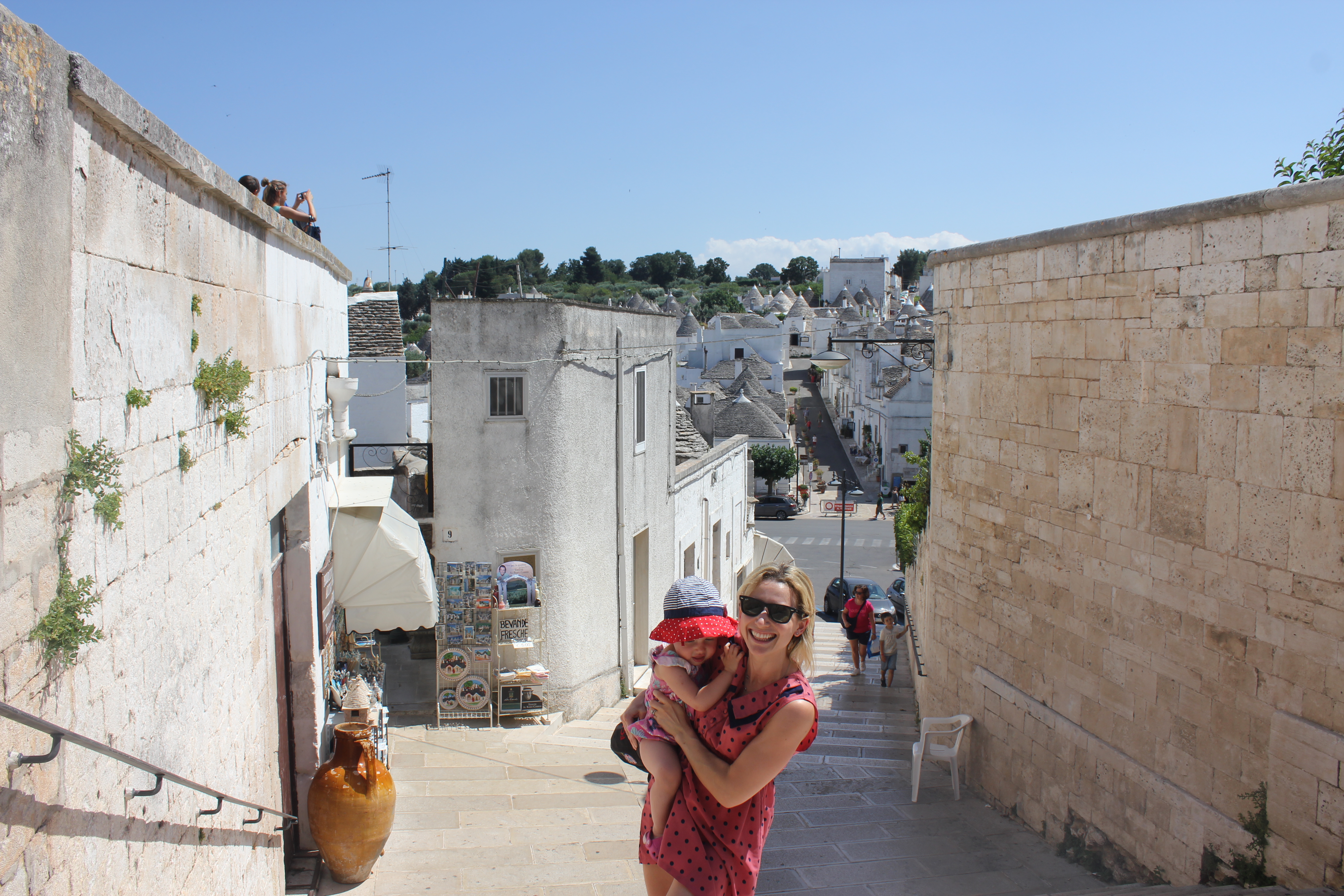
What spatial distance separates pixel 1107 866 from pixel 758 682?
207 inches

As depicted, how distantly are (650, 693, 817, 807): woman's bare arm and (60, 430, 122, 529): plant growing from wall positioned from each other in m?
1.90

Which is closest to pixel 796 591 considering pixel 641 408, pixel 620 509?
pixel 620 509

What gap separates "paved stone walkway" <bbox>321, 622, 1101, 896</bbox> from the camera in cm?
650

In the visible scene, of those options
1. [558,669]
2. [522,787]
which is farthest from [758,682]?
[558,669]

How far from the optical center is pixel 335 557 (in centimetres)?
772

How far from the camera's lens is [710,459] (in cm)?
1889

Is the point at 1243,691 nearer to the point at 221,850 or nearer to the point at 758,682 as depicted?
the point at 758,682

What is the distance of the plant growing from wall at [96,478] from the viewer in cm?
273

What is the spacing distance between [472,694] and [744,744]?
821 cm

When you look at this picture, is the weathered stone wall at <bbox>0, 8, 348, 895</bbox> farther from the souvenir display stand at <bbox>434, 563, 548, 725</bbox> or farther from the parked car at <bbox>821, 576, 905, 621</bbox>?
the parked car at <bbox>821, 576, 905, 621</bbox>

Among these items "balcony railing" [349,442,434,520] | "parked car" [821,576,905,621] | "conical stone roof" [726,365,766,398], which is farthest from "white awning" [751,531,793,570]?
"conical stone roof" [726,365,766,398]

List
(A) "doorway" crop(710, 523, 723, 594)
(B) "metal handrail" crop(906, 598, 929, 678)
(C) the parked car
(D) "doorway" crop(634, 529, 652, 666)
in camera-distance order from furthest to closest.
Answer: (C) the parked car
(A) "doorway" crop(710, 523, 723, 594)
(D) "doorway" crop(634, 529, 652, 666)
(B) "metal handrail" crop(906, 598, 929, 678)

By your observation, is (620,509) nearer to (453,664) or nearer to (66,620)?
(453,664)

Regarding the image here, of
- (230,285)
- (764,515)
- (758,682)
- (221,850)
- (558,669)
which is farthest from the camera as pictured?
(764,515)
